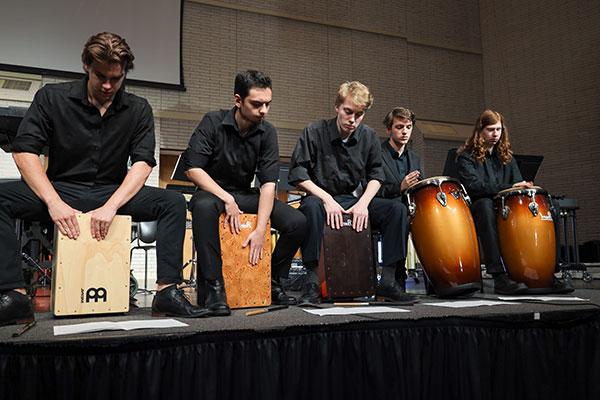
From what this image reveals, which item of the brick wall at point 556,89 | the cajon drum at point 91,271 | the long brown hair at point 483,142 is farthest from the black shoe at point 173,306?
the brick wall at point 556,89

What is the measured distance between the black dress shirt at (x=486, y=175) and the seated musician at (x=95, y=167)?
197 cm

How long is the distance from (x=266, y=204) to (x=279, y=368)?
1.01 meters

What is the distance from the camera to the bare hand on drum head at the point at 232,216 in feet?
8.35

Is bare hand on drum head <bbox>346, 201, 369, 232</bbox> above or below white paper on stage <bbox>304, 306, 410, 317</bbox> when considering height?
above

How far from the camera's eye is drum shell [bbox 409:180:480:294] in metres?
2.96

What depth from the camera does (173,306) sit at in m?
2.17

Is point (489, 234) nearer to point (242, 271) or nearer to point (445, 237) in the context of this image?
point (445, 237)

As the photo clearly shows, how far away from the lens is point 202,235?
245 centimetres

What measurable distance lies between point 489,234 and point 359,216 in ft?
3.16

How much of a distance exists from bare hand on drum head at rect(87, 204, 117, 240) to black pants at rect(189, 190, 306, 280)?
1.29 feet

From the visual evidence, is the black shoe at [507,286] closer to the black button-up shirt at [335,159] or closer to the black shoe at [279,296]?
the black button-up shirt at [335,159]

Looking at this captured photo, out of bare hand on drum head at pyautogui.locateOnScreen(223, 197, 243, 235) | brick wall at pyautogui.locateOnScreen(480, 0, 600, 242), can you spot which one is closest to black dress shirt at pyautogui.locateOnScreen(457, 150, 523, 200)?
bare hand on drum head at pyautogui.locateOnScreen(223, 197, 243, 235)

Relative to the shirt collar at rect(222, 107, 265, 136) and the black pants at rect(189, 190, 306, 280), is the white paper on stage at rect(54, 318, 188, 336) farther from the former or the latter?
the shirt collar at rect(222, 107, 265, 136)

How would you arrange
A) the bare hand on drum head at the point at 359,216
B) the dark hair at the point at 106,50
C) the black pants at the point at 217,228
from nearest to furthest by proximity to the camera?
the dark hair at the point at 106,50, the black pants at the point at 217,228, the bare hand on drum head at the point at 359,216
